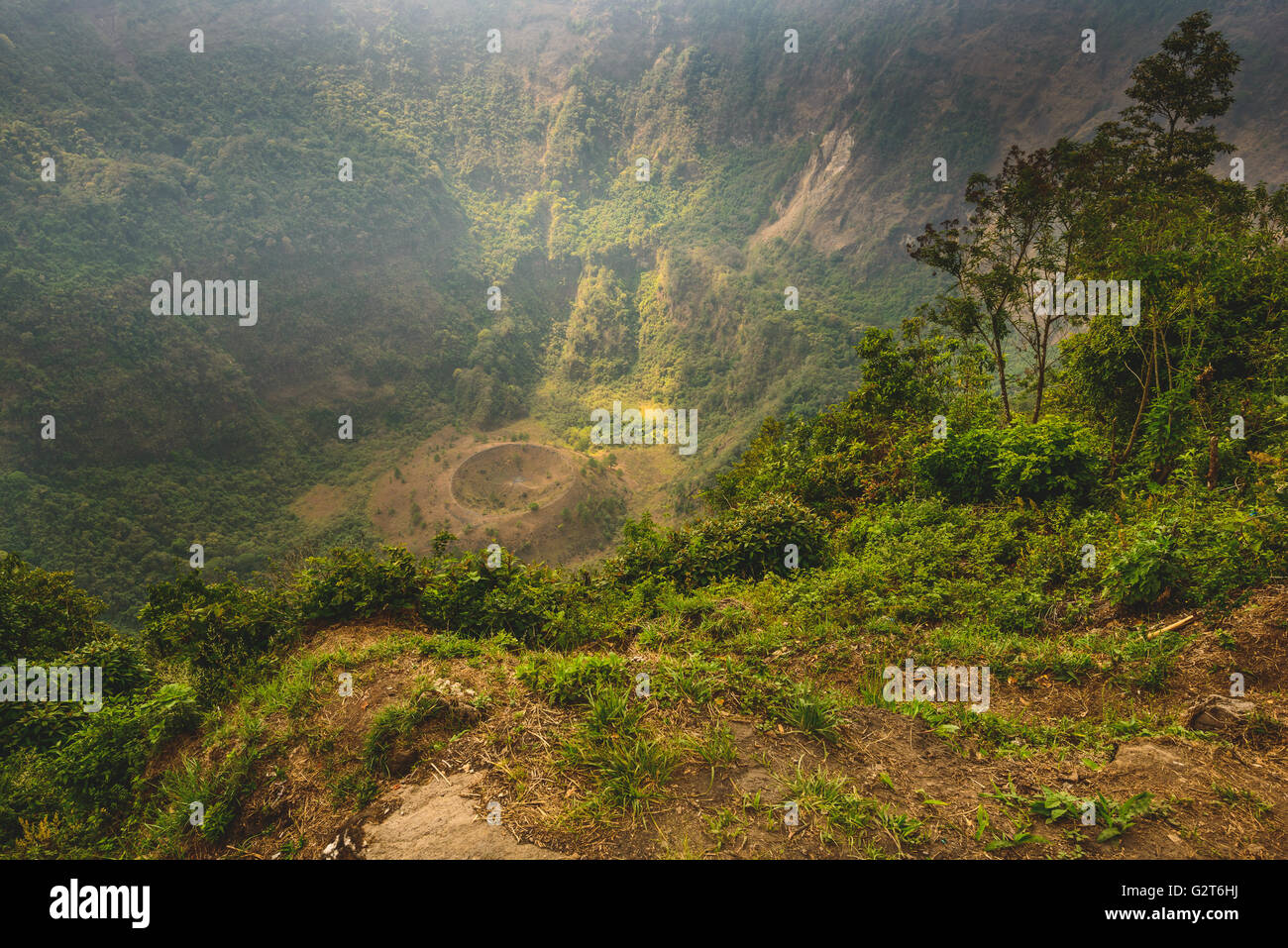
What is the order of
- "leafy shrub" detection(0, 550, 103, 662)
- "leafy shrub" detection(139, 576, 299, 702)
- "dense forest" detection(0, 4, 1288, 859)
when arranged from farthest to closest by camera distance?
1. "leafy shrub" detection(0, 550, 103, 662)
2. "leafy shrub" detection(139, 576, 299, 702)
3. "dense forest" detection(0, 4, 1288, 859)

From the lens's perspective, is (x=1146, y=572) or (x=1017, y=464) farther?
(x=1017, y=464)

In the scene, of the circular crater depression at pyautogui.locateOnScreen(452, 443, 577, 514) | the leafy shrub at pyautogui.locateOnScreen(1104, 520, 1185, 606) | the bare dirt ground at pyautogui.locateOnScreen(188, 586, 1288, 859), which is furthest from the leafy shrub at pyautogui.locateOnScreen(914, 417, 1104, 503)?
the circular crater depression at pyautogui.locateOnScreen(452, 443, 577, 514)

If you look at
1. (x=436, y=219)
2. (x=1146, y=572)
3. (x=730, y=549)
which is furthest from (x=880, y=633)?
(x=436, y=219)

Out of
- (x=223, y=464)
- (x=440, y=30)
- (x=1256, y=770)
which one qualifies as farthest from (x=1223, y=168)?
(x=440, y=30)

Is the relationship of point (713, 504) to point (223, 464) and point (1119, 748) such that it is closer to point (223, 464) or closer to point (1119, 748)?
point (1119, 748)

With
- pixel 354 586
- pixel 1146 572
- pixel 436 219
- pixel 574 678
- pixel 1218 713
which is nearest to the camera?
pixel 1218 713

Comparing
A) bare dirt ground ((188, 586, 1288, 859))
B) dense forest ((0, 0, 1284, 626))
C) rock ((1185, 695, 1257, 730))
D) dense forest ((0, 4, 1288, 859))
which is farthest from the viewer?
dense forest ((0, 0, 1284, 626))

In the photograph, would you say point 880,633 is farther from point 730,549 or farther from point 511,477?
point 511,477

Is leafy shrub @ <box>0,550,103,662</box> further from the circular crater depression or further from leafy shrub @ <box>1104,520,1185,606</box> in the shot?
the circular crater depression

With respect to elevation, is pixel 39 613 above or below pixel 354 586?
below

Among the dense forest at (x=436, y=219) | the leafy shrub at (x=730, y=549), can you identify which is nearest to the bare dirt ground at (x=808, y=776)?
the leafy shrub at (x=730, y=549)
